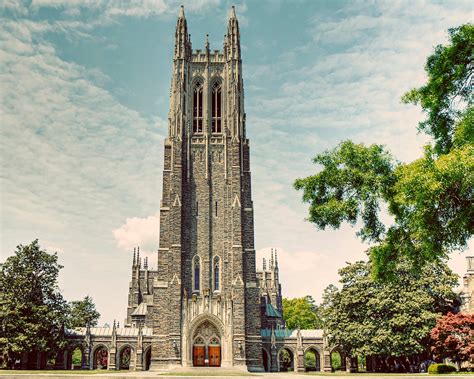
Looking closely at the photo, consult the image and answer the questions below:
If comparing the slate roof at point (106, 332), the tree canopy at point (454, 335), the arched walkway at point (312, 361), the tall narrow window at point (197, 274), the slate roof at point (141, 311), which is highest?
the tall narrow window at point (197, 274)

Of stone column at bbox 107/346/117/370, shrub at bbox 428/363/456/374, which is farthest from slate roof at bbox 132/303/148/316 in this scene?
shrub at bbox 428/363/456/374

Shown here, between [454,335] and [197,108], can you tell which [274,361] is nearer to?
[454,335]

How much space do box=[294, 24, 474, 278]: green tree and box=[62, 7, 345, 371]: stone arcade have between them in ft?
84.9

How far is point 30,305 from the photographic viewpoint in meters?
43.3

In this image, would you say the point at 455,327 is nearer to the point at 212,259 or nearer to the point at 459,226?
the point at 212,259

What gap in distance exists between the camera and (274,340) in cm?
4962

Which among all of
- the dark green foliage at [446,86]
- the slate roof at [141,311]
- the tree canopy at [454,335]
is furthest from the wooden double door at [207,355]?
the dark green foliage at [446,86]

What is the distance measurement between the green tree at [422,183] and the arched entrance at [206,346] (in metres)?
26.7

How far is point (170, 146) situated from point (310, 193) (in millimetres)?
30881

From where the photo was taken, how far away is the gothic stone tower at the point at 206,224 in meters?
43.9

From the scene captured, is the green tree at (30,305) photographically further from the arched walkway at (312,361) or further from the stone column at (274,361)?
the arched walkway at (312,361)

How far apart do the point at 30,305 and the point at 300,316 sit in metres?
56.5

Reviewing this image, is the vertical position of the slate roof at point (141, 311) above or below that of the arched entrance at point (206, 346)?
above

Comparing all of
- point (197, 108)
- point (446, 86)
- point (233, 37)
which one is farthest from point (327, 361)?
point (446, 86)
